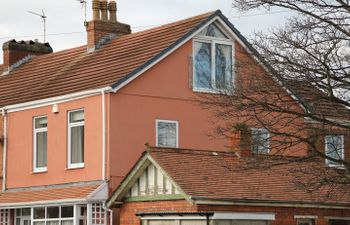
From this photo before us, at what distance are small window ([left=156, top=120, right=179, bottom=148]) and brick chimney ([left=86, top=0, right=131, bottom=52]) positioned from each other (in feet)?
18.4

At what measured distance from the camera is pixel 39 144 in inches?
1383

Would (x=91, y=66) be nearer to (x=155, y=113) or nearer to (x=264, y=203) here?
(x=155, y=113)

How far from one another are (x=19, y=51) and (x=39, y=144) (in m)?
8.11

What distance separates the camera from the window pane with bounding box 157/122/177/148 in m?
32.9

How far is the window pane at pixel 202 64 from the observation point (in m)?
34.1

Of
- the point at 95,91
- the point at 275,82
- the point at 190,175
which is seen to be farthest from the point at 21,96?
the point at 275,82

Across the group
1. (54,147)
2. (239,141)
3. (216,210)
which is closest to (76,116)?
(54,147)

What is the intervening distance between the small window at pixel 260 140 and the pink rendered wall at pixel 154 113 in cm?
741

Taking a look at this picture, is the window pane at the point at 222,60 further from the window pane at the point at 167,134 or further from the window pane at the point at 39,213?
the window pane at the point at 39,213

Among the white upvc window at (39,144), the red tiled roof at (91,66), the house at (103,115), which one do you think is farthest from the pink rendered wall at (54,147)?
the red tiled roof at (91,66)

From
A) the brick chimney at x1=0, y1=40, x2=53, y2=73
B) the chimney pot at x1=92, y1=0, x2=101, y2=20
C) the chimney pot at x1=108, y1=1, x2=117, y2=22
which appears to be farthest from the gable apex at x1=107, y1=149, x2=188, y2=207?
the brick chimney at x1=0, y1=40, x2=53, y2=73

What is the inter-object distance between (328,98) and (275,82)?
182 cm

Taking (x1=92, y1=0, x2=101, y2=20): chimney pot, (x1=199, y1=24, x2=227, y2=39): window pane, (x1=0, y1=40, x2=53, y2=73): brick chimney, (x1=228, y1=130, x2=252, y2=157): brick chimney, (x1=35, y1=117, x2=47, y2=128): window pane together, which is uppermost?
(x1=92, y1=0, x2=101, y2=20): chimney pot

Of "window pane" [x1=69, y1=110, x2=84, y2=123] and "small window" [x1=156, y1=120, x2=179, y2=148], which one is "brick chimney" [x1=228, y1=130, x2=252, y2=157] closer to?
"small window" [x1=156, y1=120, x2=179, y2=148]
